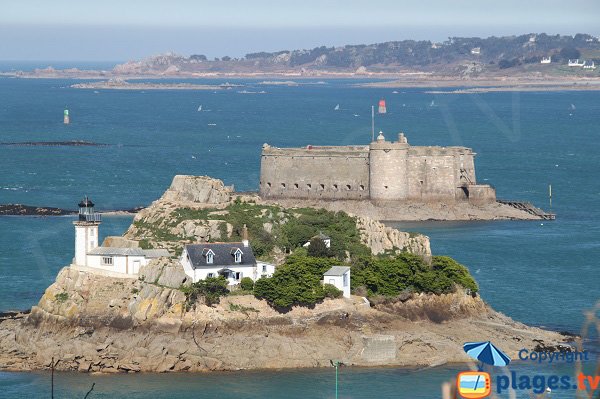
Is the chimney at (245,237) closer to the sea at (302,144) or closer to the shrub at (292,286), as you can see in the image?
the shrub at (292,286)

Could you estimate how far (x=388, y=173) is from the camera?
79000mm

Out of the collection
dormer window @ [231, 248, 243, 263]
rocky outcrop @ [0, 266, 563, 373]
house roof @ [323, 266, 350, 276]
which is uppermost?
dormer window @ [231, 248, 243, 263]

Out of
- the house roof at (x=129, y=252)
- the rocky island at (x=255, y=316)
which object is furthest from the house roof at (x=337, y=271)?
the house roof at (x=129, y=252)

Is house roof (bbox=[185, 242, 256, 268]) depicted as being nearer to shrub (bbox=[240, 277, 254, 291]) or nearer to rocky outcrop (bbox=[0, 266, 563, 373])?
shrub (bbox=[240, 277, 254, 291])

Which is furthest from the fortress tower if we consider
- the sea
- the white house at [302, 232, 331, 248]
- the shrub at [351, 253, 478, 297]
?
the shrub at [351, 253, 478, 297]

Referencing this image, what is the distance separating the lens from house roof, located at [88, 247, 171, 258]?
47531 millimetres

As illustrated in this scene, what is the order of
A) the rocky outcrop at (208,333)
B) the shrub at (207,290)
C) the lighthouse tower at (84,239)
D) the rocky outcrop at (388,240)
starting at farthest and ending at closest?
the rocky outcrop at (388,240)
the lighthouse tower at (84,239)
the shrub at (207,290)
the rocky outcrop at (208,333)

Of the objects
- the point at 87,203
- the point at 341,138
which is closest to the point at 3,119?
the point at 341,138

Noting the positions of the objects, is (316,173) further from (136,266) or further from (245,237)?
(136,266)

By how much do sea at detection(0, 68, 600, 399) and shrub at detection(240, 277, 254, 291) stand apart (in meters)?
4.55

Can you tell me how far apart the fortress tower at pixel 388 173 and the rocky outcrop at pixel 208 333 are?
3172 centimetres

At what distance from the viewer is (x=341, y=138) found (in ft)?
424

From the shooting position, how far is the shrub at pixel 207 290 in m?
45.5

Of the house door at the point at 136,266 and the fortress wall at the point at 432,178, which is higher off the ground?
the house door at the point at 136,266
